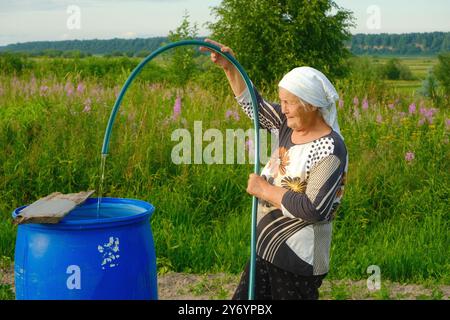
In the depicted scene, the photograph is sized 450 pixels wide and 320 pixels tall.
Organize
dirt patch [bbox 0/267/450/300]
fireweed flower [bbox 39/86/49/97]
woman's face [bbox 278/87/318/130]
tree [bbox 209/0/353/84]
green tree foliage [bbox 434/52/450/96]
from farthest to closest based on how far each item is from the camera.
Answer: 1. green tree foliage [bbox 434/52/450/96]
2. tree [bbox 209/0/353/84]
3. fireweed flower [bbox 39/86/49/97]
4. dirt patch [bbox 0/267/450/300]
5. woman's face [bbox 278/87/318/130]

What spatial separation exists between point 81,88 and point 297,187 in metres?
5.13

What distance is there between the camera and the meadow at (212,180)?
189 inches

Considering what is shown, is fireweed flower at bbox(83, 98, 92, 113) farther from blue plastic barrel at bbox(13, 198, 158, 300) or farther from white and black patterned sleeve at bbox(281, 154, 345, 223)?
white and black patterned sleeve at bbox(281, 154, 345, 223)

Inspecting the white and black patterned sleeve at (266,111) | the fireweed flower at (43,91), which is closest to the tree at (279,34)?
the fireweed flower at (43,91)

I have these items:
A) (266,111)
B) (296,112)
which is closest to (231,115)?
(266,111)

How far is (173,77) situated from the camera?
2027 centimetres

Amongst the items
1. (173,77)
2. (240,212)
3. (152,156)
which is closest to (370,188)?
(240,212)

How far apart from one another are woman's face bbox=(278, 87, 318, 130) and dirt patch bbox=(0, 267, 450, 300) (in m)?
1.60

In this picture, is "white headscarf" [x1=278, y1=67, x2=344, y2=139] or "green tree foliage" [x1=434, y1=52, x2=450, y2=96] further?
"green tree foliage" [x1=434, y1=52, x2=450, y2=96]

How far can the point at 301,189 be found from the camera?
2.81 metres

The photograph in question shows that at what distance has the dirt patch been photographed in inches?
163

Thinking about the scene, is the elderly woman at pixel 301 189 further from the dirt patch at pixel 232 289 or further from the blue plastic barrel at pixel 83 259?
the dirt patch at pixel 232 289

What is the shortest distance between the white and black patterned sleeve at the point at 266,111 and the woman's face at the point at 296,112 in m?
0.23

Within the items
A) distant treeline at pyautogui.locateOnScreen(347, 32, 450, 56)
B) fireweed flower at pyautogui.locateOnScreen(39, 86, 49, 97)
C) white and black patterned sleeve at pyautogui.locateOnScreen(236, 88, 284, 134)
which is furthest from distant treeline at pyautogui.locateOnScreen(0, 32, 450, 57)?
white and black patterned sleeve at pyautogui.locateOnScreen(236, 88, 284, 134)
